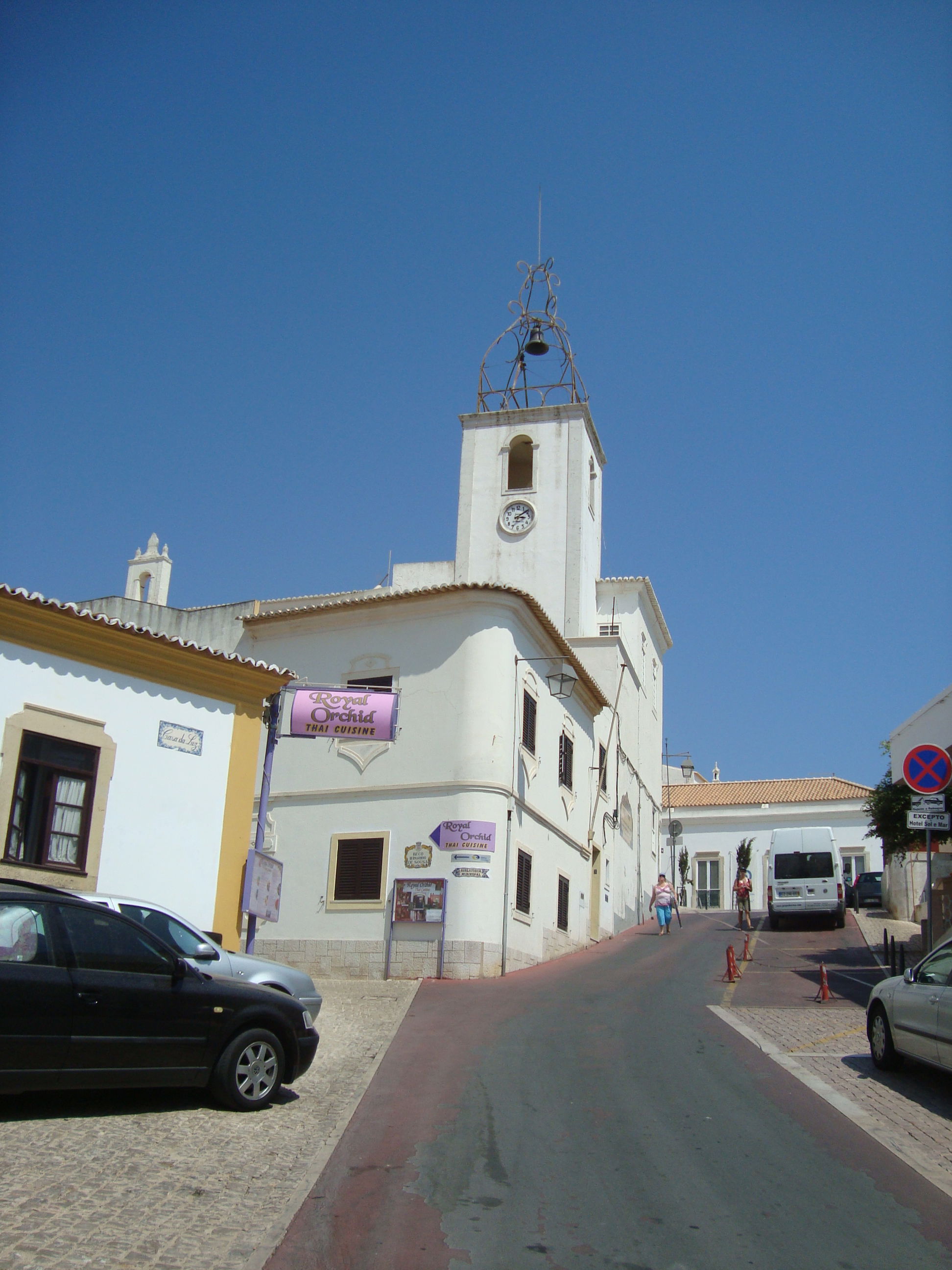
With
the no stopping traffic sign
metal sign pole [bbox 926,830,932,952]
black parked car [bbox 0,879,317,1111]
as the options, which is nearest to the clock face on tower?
metal sign pole [bbox 926,830,932,952]

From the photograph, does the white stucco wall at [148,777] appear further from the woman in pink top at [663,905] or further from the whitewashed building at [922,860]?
the woman in pink top at [663,905]

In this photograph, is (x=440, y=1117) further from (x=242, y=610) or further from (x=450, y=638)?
(x=242, y=610)

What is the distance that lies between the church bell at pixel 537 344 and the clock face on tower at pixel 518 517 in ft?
18.6

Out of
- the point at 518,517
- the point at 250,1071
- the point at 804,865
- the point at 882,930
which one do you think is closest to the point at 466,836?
the point at 250,1071

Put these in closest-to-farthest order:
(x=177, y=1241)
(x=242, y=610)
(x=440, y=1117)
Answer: (x=177, y=1241) → (x=440, y=1117) → (x=242, y=610)

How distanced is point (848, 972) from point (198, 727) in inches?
493

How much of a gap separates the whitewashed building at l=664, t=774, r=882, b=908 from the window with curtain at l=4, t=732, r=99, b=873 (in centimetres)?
3930

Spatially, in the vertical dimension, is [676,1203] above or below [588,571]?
below

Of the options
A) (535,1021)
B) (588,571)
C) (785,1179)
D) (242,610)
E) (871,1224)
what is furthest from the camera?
(588,571)

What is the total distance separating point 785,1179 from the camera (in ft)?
25.9

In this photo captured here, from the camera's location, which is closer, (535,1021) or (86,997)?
(86,997)

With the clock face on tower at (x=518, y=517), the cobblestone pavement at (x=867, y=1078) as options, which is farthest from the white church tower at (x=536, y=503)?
the cobblestone pavement at (x=867, y=1078)

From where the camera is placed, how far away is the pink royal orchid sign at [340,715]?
55.0 ft

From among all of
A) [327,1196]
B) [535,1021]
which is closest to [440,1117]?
[327,1196]
